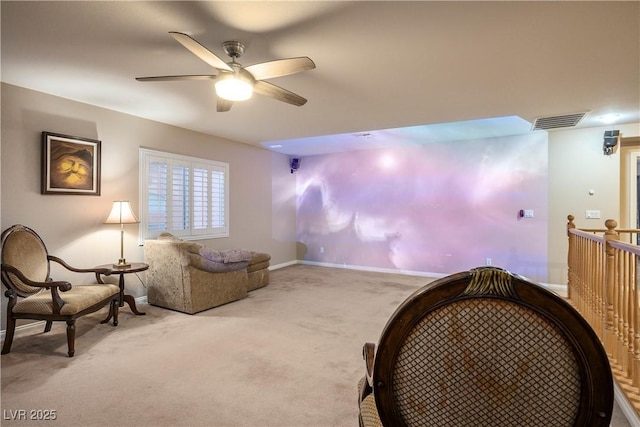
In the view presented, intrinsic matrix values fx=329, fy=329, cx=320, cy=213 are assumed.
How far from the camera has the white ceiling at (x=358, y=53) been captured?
2.02 meters

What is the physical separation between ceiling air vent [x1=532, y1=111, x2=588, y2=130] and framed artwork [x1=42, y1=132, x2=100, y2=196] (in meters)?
5.52

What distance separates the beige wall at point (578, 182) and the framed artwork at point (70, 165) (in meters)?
6.23

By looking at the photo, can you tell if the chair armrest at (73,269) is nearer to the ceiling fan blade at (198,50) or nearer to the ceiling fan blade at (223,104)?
the ceiling fan blade at (223,104)

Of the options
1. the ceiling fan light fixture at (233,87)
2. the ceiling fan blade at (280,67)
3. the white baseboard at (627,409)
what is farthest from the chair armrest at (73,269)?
the white baseboard at (627,409)

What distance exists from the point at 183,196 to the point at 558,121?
5.33m

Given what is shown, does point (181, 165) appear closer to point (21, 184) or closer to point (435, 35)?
point (21, 184)

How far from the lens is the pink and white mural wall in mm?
5219

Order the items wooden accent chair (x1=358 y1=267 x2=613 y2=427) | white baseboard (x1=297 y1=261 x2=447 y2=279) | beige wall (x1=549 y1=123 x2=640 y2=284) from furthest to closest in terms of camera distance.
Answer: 1. white baseboard (x1=297 y1=261 x2=447 y2=279)
2. beige wall (x1=549 y1=123 x2=640 y2=284)
3. wooden accent chair (x1=358 y1=267 x2=613 y2=427)

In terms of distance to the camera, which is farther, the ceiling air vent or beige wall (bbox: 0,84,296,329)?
the ceiling air vent

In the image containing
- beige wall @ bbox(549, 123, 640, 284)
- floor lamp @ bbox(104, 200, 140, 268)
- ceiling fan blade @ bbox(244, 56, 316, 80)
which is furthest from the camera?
beige wall @ bbox(549, 123, 640, 284)

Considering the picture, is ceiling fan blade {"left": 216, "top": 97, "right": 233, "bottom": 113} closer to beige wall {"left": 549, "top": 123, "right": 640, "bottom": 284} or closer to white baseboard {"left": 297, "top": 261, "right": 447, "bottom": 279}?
white baseboard {"left": 297, "top": 261, "right": 447, "bottom": 279}

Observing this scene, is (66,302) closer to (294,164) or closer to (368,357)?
(368,357)

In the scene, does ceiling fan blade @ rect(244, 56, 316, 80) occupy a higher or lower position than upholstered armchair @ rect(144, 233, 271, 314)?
higher

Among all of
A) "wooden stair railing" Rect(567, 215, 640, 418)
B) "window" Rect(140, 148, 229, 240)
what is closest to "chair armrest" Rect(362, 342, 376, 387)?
"wooden stair railing" Rect(567, 215, 640, 418)
